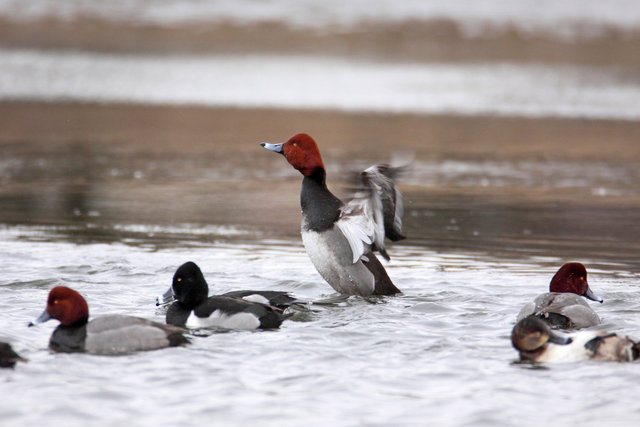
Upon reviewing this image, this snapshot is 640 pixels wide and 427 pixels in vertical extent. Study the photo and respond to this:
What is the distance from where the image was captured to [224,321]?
698 centimetres

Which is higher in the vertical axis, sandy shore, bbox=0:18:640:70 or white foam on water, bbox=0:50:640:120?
sandy shore, bbox=0:18:640:70

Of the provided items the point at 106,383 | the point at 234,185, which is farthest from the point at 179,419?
the point at 234,185

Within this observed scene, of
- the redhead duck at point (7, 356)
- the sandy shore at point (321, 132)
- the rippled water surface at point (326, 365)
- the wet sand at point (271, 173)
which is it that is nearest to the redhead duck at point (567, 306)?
the rippled water surface at point (326, 365)

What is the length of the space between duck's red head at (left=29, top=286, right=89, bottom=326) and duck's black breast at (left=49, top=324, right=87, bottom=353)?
5cm

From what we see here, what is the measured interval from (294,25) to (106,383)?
1030 inches

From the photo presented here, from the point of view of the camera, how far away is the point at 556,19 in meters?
31.9

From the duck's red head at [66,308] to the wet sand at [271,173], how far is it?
389 centimetres

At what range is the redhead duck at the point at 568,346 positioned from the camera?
609 centimetres

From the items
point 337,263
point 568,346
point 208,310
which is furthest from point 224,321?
point 568,346

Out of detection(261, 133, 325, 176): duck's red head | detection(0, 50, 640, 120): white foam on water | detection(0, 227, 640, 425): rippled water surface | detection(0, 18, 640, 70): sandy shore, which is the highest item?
detection(0, 18, 640, 70): sandy shore

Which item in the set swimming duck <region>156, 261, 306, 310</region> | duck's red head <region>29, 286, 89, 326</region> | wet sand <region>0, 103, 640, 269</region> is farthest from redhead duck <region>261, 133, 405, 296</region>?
wet sand <region>0, 103, 640, 269</region>

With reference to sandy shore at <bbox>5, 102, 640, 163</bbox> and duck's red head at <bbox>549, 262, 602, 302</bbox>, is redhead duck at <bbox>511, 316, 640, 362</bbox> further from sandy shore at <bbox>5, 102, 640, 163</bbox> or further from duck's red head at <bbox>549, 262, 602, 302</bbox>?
sandy shore at <bbox>5, 102, 640, 163</bbox>

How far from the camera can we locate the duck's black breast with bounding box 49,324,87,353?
631 centimetres

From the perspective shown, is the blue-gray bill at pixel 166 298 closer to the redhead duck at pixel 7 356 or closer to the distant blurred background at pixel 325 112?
the redhead duck at pixel 7 356
